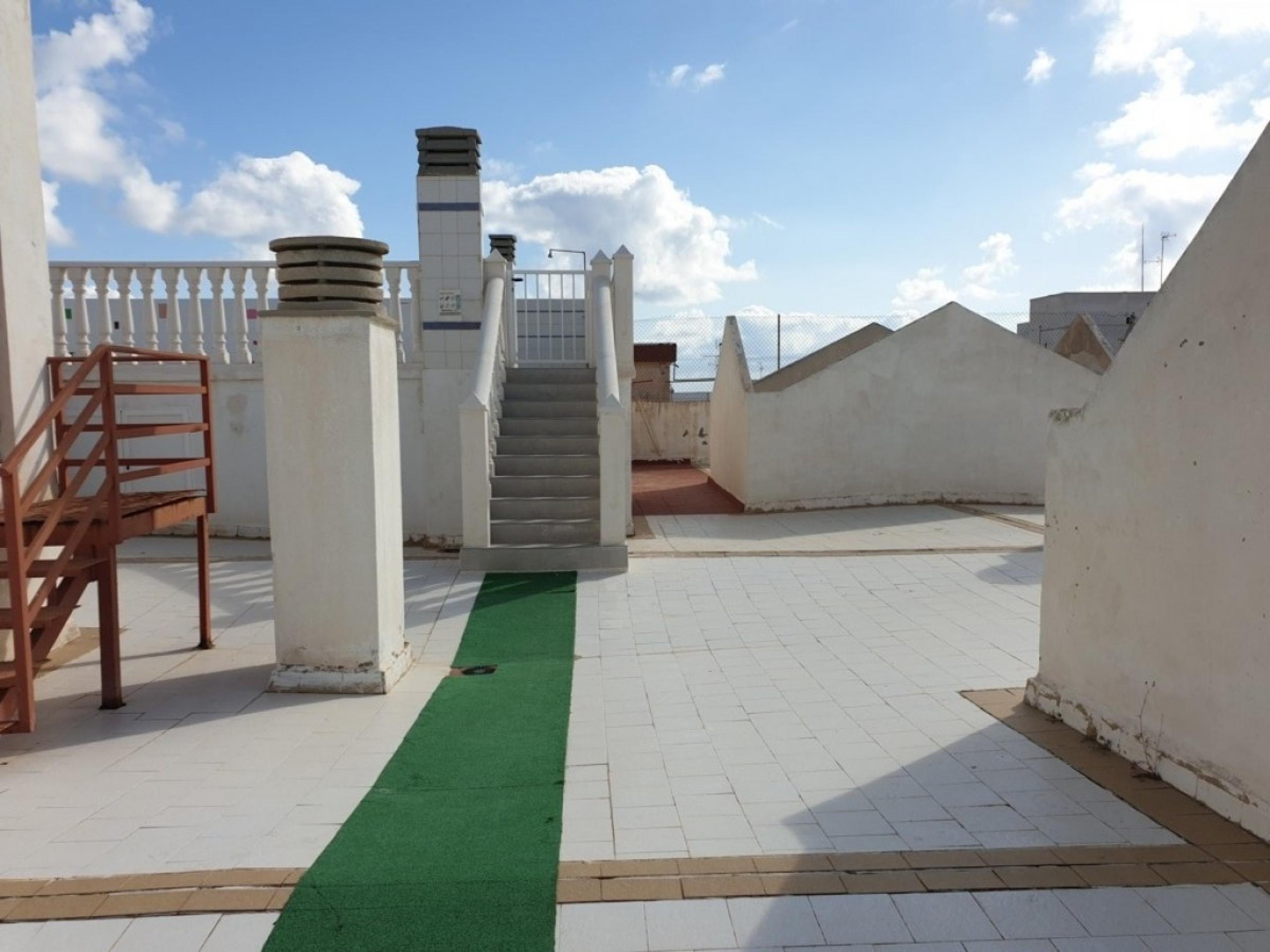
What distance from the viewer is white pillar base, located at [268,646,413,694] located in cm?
537

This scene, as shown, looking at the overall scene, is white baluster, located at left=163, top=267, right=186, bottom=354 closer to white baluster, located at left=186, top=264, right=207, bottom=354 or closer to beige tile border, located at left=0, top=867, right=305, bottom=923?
white baluster, located at left=186, top=264, right=207, bottom=354

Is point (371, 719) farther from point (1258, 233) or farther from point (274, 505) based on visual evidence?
point (1258, 233)

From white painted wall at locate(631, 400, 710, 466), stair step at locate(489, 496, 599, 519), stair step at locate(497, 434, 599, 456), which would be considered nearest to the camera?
stair step at locate(489, 496, 599, 519)

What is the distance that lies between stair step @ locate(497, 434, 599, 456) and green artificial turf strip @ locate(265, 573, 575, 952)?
463 centimetres

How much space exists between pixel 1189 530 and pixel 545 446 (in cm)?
724

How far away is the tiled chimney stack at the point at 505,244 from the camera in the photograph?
588 inches

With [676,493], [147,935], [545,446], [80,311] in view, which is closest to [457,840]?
[147,935]

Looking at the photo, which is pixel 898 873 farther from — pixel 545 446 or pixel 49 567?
pixel 545 446

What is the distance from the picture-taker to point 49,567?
14.6ft

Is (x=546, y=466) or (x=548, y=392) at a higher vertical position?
(x=548, y=392)

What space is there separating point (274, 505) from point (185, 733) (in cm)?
138

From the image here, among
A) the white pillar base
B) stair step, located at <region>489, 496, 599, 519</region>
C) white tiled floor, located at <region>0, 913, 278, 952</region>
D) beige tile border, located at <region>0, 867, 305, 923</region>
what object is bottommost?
white tiled floor, located at <region>0, 913, 278, 952</region>

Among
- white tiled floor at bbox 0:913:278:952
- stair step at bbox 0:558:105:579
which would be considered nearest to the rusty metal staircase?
stair step at bbox 0:558:105:579

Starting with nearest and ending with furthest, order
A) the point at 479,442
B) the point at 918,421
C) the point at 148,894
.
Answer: the point at 148,894, the point at 479,442, the point at 918,421
